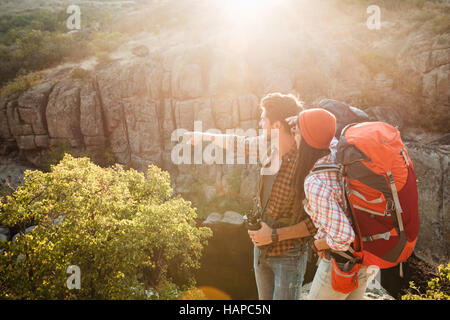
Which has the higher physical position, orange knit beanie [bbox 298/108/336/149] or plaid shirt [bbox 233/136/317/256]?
orange knit beanie [bbox 298/108/336/149]

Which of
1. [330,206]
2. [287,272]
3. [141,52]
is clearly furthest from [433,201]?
[141,52]

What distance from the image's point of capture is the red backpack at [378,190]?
1852mm

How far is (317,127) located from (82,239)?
904 centimetres

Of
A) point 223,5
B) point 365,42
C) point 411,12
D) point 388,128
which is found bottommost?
point 388,128

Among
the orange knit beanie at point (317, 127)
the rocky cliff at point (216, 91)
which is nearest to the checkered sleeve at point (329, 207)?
the orange knit beanie at point (317, 127)

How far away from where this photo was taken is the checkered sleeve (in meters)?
1.81

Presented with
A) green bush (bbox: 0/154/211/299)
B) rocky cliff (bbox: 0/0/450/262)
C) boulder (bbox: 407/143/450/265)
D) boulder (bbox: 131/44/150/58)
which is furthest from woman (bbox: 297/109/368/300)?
boulder (bbox: 131/44/150/58)

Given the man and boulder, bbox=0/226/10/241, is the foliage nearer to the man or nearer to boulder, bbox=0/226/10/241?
the man

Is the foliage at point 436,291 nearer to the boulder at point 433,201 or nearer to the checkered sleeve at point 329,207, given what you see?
the checkered sleeve at point 329,207

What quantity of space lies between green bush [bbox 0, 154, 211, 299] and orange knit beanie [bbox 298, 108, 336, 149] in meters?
8.27

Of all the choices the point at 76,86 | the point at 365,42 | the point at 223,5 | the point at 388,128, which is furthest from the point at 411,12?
the point at 76,86
